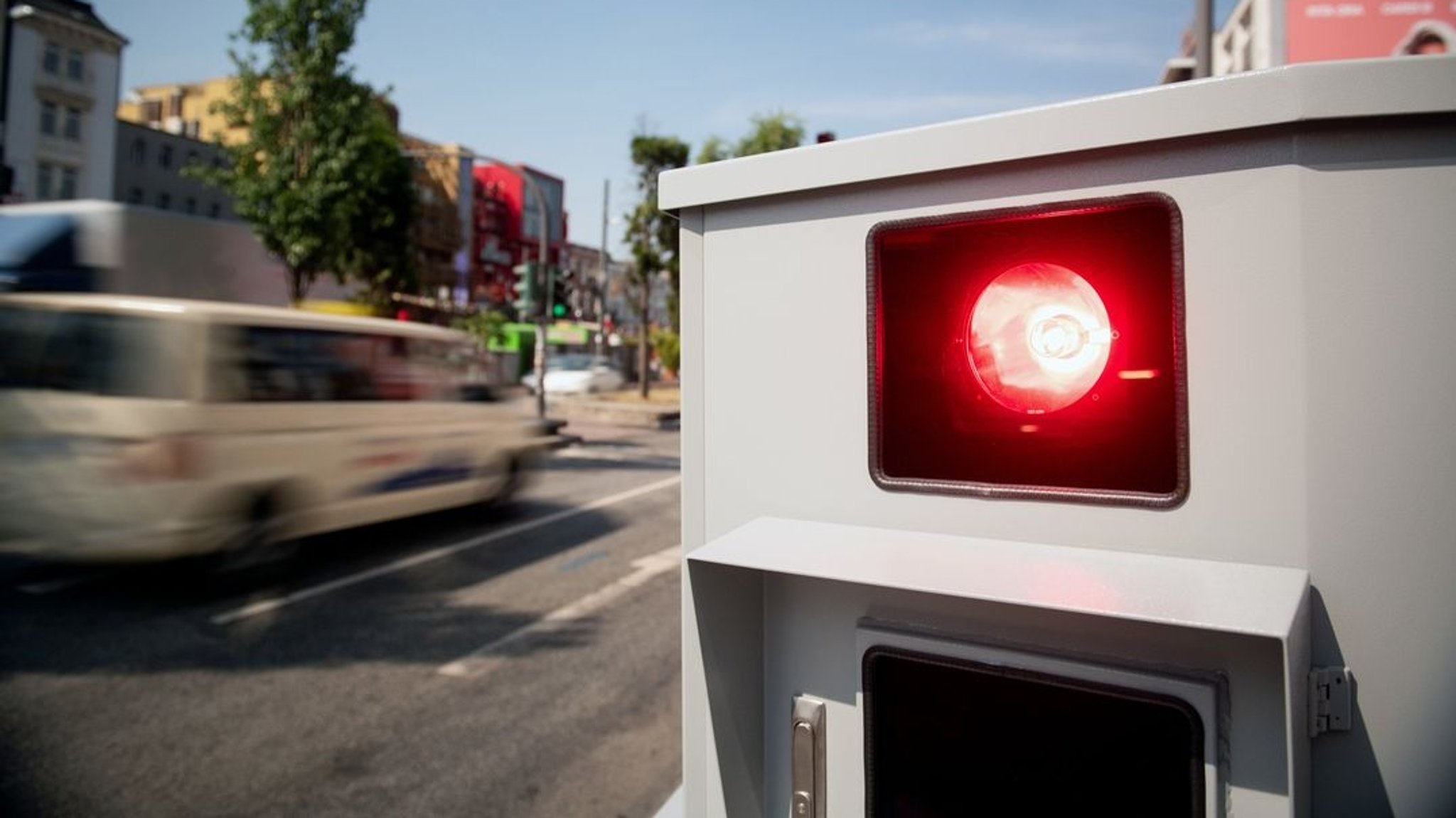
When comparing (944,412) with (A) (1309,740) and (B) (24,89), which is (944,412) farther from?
(B) (24,89)

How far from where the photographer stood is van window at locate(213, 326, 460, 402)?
18.7 ft

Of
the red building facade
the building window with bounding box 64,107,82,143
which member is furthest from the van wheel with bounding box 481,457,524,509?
the red building facade

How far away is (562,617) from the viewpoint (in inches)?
215

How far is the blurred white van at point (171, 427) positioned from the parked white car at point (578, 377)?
72.6ft

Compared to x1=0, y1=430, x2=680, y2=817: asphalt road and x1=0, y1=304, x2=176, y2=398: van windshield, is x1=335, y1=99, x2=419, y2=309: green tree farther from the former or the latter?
x1=0, y1=430, x2=680, y2=817: asphalt road

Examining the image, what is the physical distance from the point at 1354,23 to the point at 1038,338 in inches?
1006

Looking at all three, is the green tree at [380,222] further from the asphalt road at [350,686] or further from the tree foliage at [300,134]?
the asphalt road at [350,686]

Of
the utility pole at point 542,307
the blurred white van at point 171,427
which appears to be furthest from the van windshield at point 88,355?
the utility pole at point 542,307

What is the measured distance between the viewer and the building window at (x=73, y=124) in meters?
41.3

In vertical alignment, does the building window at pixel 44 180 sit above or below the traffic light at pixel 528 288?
above

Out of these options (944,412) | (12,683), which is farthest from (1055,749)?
(12,683)

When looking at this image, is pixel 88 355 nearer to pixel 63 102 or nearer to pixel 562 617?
pixel 562 617

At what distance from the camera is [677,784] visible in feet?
11.2

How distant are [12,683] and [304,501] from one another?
2.29 meters
